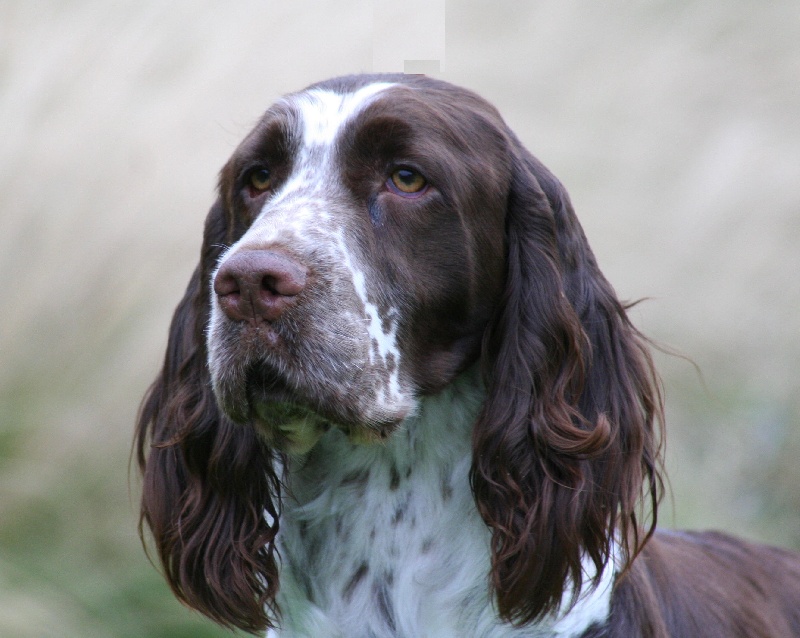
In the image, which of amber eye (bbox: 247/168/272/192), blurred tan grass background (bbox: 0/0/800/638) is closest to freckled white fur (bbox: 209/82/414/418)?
amber eye (bbox: 247/168/272/192)

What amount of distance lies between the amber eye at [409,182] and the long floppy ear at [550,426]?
0.29m

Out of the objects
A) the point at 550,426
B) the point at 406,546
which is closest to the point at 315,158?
the point at 550,426

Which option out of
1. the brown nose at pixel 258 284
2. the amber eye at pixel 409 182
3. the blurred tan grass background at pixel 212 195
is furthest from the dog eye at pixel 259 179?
the blurred tan grass background at pixel 212 195

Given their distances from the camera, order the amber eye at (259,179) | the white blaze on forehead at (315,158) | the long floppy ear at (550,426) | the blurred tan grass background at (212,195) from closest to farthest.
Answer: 1. the white blaze on forehead at (315,158)
2. the long floppy ear at (550,426)
3. the amber eye at (259,179)
4. the blurred tan grass background at (212,195)

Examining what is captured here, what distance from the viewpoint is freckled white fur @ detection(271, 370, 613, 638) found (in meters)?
2.79

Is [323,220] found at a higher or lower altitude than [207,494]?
higher

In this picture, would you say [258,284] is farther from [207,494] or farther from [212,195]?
[212,195]

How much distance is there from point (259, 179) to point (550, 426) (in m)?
1.00

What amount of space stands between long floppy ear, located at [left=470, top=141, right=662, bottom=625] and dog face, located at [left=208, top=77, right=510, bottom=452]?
0.30 feet

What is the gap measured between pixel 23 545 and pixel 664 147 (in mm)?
4300

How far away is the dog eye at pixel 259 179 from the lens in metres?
2.86

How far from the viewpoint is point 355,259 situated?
8.37 ft

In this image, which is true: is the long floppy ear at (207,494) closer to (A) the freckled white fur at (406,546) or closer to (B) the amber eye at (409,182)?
(A) the freckled white fur at (406,546)

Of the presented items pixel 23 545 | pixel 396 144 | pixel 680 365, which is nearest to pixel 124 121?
pixel 23 545
